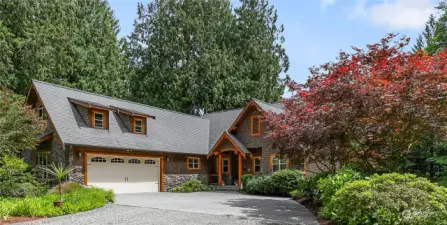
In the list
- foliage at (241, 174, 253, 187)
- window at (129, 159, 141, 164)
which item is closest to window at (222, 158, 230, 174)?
foliage at (241, 174, 253, 187)

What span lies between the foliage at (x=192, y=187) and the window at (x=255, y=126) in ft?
14.8

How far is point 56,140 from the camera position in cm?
1686

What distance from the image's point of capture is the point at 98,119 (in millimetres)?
18797

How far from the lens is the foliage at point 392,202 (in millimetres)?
7461

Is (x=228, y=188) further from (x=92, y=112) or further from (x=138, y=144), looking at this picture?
(x=92, y=112)

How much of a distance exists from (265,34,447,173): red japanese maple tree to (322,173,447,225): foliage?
2.39 meters

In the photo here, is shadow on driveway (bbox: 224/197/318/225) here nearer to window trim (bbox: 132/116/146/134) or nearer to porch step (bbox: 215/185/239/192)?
porch step (bbox: 215/185/239/192)

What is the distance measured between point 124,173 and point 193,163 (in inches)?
213

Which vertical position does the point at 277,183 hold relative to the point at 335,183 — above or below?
below

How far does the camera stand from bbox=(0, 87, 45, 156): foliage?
545 inches

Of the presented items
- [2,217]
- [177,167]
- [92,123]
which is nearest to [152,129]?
[177,167]

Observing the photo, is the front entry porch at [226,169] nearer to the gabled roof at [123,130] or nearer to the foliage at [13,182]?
the gabled roof at [123,130]

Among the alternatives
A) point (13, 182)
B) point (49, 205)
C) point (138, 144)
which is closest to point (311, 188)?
point (49, 205)

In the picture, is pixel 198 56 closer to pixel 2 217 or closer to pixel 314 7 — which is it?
pixel 314 7
